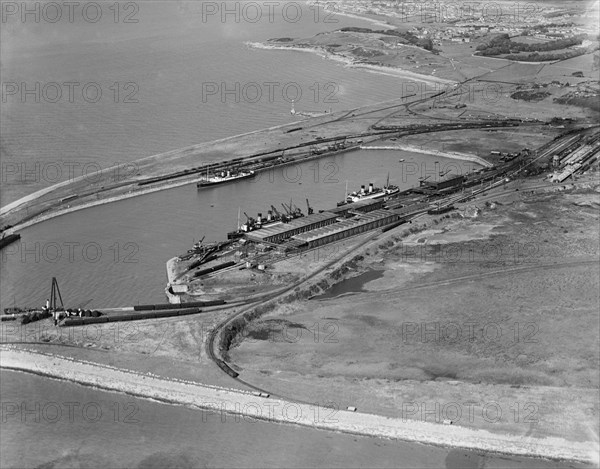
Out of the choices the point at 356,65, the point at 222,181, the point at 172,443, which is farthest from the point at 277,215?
the point at 356,65

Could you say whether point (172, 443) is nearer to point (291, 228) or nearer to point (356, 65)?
point (291, 228)

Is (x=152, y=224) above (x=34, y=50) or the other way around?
the other way around

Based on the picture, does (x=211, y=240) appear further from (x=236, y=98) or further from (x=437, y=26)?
(x=437, y=26)

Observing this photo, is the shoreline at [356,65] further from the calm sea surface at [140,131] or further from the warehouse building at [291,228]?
the warehouse building at [291,228]

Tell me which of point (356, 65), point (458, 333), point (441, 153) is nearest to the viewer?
point (458, 333)

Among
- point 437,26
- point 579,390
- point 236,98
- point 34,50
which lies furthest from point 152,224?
point 437,26

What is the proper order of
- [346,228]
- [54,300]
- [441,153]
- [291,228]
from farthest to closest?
[441,153] → [346,228] → [291,228] → [54,300]

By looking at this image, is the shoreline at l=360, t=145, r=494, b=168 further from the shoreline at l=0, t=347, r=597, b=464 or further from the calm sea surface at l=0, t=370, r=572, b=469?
the calm sea surface at l=0, t=370, r=572, b=469

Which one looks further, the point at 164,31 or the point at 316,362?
the point at 164,31

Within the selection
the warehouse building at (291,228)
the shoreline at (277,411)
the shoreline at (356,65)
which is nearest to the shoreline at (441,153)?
the warehouse building at (291,228)
